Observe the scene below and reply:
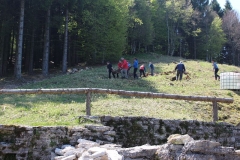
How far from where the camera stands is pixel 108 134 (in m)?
7.55

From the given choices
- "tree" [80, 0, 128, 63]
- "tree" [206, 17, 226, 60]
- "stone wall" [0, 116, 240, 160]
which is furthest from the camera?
"tree" [206, 17, 226, 60]

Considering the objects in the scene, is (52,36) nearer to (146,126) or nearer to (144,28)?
(144,28)

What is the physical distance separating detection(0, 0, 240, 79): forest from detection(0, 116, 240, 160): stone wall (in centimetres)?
1732

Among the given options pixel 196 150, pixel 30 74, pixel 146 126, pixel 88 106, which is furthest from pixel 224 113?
pixel 30 74

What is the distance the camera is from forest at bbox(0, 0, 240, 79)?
26172 millimetres

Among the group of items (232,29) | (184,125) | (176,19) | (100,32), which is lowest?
(184,125)

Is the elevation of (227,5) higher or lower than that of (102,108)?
higher

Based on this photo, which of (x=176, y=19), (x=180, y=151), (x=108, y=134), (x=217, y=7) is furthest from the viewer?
(x=217, y=7)

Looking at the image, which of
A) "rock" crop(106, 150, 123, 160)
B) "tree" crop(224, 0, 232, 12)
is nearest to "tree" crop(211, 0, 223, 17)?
"tree" crop(224, 0, 232, 12)

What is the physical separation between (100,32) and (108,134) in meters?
25.2

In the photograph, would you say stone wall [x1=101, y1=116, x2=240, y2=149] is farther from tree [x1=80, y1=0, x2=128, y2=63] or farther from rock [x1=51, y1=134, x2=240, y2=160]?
tree [x1=80, y1=0, x2=128, y2=63]

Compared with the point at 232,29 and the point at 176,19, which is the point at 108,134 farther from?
the point at 232,29

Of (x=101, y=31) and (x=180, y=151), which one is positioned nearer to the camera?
(x=180, y=151)

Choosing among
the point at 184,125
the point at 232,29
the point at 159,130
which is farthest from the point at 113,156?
the point at 232,29
